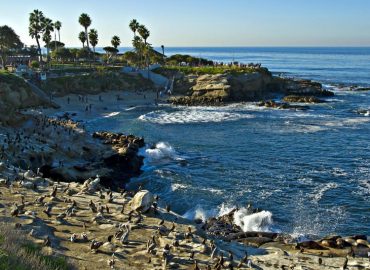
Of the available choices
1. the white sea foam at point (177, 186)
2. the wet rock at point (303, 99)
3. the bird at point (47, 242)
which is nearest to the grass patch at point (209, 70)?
the wet rock at point (303, 99)

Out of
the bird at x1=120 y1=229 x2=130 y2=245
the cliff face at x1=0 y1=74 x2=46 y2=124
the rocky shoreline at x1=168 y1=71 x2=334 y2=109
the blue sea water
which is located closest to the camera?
the bird at x1=120 y1=229 x2=130 y2=245

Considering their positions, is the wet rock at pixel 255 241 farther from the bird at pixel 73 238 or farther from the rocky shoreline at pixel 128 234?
the bird at pixel 73 238

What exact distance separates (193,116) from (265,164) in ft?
104

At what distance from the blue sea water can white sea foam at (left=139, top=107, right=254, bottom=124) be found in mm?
163

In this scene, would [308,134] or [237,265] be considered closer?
[237,265]

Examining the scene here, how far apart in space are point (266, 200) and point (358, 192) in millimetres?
7832

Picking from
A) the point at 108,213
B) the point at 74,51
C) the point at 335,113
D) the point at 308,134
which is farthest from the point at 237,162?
the point at 74,51

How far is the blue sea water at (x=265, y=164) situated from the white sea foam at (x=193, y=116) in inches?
6.4

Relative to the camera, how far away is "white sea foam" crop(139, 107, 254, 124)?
236ft

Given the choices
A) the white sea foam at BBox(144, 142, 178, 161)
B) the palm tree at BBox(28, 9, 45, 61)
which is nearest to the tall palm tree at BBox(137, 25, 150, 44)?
the palm tree at BBox(28, 9, 45, 61)

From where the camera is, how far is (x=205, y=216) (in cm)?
3309

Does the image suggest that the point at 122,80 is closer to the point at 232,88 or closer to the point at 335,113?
the point at 232,88

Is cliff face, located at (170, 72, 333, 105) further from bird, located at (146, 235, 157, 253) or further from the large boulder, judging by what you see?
bird, located at (146, 235, 157, 253)

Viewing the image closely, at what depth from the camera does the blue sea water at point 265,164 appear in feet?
109
